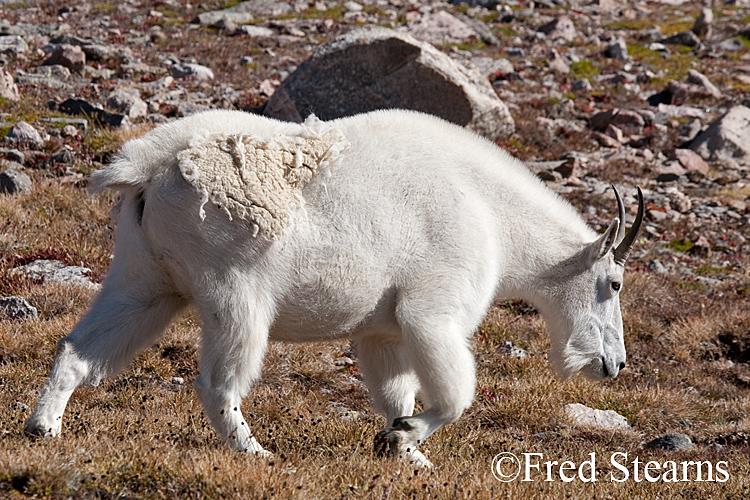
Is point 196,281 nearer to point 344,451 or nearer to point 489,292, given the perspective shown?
point 344,451

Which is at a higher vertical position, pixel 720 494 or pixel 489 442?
pixel 720 494

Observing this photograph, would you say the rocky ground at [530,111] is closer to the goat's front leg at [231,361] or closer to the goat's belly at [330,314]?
the goat's front leg at [231,361]

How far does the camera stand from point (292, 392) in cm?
654

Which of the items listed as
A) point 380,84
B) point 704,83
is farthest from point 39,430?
point 704,83

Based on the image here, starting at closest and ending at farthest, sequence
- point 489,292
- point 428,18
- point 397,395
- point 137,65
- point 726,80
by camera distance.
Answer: point 489,292, point 397,395, point 137,65, point 726,80, point 428,18

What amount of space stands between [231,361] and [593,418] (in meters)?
3.55

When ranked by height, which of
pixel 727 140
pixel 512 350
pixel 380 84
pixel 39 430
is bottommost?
pixel 727 140

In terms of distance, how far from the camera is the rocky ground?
8.59m

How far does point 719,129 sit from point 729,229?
4731 millimetres

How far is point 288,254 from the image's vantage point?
4594 mm

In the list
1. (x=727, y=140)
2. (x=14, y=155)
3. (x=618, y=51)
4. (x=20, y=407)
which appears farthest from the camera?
(x=618, y=51)

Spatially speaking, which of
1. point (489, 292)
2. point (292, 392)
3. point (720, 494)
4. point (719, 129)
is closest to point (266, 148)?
point (489, 292)

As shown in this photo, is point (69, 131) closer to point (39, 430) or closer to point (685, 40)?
point (39, 430)

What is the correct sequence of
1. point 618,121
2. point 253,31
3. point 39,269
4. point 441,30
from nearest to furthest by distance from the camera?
1. point 39,269
2. point 618,121
3. point 253,31
4. point 441,30
